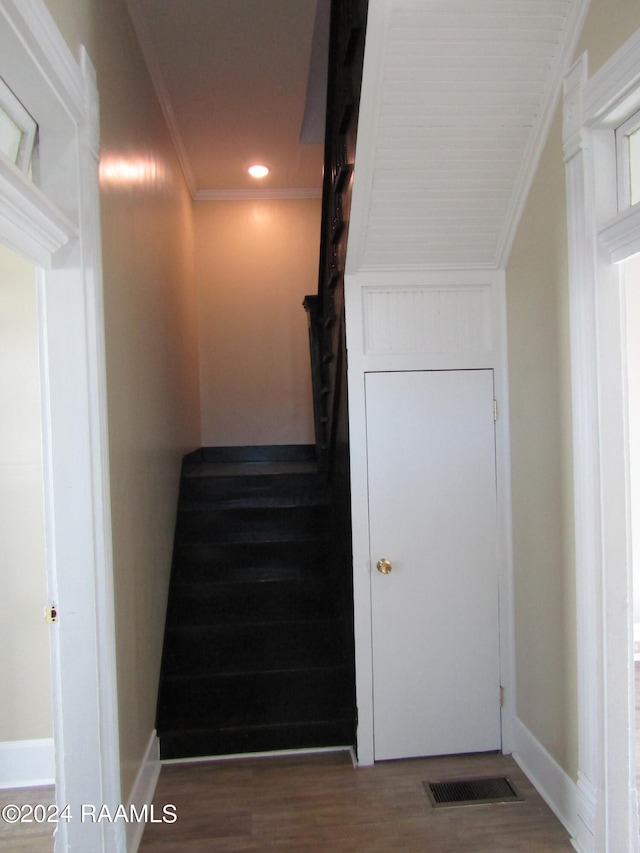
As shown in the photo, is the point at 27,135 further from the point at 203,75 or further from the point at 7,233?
the point at 203,75

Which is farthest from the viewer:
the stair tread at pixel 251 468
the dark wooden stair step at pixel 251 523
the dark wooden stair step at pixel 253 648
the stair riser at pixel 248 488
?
the stair tread at pixel 251 468

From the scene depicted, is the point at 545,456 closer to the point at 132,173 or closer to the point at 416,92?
the point at 416,92

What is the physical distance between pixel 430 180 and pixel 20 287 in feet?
6.24

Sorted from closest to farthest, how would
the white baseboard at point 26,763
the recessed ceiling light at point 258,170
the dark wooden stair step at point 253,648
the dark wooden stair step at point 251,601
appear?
the white baseboard at point 26,763 < the dark wooden stair step at point 253,648 < the dark wooden stair step at point 251,601 < the recessed ceiling light at point 258,170

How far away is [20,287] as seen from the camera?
271cm

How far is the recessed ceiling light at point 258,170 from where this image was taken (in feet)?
15.4

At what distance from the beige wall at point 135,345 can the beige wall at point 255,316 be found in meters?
1.48

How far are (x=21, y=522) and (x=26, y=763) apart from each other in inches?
42.6

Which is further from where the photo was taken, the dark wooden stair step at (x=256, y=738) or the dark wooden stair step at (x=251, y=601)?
the dark wooden stair step at (x=251, y=601)

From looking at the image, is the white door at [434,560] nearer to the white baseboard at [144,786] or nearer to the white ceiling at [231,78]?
the white baseboard at [144,786]

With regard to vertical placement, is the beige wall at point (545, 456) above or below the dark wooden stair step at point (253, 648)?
above

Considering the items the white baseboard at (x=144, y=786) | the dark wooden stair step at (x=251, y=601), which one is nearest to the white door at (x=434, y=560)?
the dark wooden stair step at (x=251, y=601)

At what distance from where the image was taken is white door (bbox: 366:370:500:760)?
2861mm

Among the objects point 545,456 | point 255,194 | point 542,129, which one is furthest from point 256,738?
point 255,194
